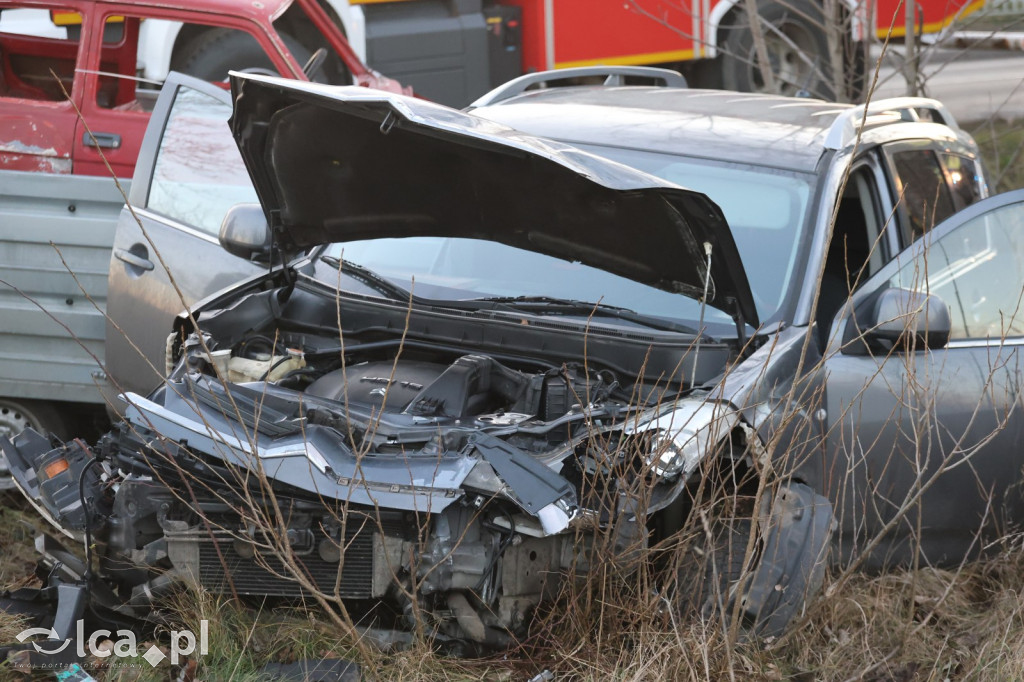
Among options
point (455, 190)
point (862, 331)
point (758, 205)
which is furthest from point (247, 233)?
point (862, 331)

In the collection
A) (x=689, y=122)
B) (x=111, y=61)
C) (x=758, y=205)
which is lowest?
(x=758, y=205)

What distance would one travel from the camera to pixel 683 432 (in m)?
3.11

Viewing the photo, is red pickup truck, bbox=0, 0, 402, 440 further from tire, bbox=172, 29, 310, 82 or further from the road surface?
the road surface

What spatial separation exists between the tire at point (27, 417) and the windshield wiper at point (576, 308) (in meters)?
2.24

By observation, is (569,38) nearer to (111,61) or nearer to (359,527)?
(111,61)

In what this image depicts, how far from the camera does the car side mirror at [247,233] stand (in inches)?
168

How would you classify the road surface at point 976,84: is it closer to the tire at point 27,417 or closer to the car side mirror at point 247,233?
the car side mirror at point 247,233

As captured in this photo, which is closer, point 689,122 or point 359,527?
point 359,527

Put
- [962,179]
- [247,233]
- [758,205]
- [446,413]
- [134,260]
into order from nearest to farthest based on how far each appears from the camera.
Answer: [446,413]
[758,205]
[247,233]
[134,260]
[962,179]

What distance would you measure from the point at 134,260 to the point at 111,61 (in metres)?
2.93

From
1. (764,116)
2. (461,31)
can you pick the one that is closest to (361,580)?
(764,116)

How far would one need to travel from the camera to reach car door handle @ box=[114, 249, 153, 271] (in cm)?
454

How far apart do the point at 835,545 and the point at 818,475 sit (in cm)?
28

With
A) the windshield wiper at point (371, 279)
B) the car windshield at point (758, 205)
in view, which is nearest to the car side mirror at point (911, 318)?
the car windshield at point (758, 205)
